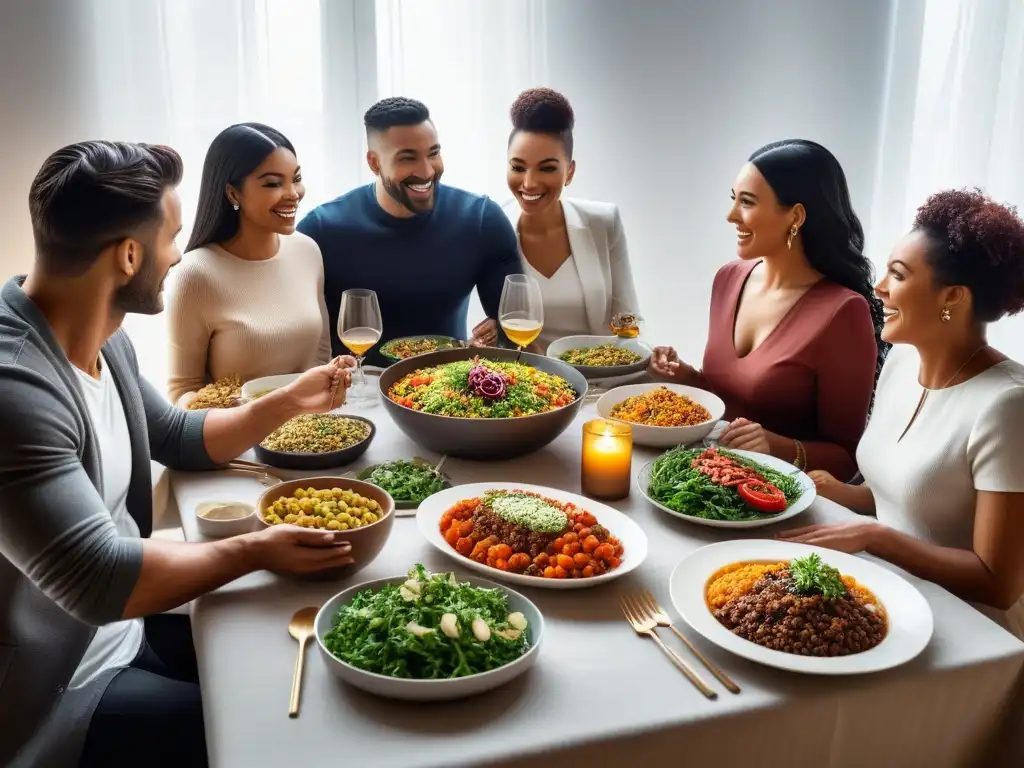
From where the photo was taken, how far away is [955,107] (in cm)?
475

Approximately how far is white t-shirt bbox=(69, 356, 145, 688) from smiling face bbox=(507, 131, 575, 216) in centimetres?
180

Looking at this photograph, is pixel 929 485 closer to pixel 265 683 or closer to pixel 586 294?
pixel 265 683

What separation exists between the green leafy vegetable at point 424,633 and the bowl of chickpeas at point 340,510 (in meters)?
0.15

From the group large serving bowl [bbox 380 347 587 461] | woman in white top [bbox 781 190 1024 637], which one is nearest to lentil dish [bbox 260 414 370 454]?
large serving bowl [bbox 380 347 587 461]

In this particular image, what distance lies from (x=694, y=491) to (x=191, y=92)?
2.81m

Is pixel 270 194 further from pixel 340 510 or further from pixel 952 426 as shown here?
pixel 952 426

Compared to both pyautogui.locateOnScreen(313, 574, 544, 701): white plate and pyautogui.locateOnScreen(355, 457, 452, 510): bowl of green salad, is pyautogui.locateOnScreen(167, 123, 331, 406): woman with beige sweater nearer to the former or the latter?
pyautogui.locateOnScreen(355, 457, 452, 510): bowl of green salad

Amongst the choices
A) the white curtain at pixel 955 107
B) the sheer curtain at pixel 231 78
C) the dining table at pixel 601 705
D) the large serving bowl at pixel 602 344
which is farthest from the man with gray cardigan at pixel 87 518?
the white curtain at pixel 955 107

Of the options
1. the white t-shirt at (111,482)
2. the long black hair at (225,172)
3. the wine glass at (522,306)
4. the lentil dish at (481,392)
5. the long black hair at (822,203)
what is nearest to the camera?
the white t-shirt at (111,482)

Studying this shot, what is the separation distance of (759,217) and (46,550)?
2023 millimetres

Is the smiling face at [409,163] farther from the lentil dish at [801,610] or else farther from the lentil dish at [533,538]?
the lentil dish at [801,610]

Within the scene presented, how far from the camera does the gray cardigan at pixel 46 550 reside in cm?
128

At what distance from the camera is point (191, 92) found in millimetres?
3551

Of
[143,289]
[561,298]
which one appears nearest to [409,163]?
[561,298]
